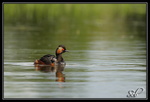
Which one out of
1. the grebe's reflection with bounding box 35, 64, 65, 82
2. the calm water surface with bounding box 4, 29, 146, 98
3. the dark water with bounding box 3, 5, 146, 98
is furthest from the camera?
the grebe's reflection with bounding box 35, 64, 65, 82

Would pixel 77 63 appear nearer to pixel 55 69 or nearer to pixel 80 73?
pixel 55 69

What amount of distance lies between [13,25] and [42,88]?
1816 centimetres

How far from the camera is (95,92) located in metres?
11.7

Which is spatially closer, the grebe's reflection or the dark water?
the dark water

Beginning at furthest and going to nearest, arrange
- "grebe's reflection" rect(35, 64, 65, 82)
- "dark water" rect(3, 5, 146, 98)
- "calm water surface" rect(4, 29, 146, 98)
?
1. "grebe's reflection" rect(35, 64, 65, 82)
2. "dark water" rect(3, 5, 146, 98)
3. "calm water surface" rect(4, 29, 146, 98)

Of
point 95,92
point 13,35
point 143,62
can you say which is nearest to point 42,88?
point 95,92

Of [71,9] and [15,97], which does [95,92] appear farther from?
[71,9]

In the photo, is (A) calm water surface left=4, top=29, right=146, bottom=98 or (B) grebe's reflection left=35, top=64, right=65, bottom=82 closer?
(A) calm water surface left=4, top=29, right=146, bottom=98

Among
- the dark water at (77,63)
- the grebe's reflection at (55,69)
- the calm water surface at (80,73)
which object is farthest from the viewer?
the grebe's reflection at (55,69)

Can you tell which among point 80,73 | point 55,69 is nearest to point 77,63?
point 55,69

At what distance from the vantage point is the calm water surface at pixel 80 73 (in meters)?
11.7

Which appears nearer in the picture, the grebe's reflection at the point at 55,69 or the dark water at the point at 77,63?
the dark water at the point at 77,63

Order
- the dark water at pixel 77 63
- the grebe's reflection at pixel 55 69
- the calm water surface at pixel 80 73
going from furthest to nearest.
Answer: the grebe's reflection at pixel 55 69, the dark water at pixel 77 63, the calm water surface at pixel 80 73

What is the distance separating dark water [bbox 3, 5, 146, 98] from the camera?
11.9m
